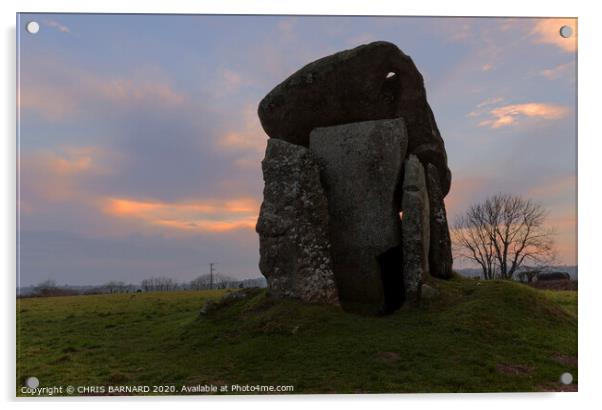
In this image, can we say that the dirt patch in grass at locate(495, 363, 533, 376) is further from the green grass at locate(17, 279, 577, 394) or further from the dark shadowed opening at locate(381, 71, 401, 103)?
the dark shadowed opening at locate(381, 71, 401, 103)

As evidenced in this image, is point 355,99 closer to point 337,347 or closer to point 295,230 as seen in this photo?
point 295,230

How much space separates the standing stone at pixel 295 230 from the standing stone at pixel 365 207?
99cm

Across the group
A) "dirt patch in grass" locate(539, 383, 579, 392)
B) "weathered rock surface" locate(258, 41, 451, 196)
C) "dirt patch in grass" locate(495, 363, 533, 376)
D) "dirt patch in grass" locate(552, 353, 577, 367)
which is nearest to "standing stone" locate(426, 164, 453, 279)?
"weathered rock surface" locate(258, 41, 451, 196)

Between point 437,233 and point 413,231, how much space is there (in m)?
1.97

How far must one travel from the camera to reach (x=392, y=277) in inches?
575

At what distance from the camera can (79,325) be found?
16047 mm

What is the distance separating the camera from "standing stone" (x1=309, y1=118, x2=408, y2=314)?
14195 mm

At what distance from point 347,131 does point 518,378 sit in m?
7.57

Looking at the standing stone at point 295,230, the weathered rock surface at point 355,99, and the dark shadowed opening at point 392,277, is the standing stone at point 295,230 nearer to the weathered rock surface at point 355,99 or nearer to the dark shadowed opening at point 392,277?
the dark shadowed opening at point 392,277

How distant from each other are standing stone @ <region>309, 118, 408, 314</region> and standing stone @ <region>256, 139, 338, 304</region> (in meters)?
0.99

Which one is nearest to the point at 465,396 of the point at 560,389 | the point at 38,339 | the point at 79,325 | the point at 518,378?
the point at 518,378

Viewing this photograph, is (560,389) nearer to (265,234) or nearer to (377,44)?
(265,234)

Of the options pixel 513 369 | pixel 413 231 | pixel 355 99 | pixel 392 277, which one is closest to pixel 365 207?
pixel 413 231

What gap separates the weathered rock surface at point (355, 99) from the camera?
14867mm
